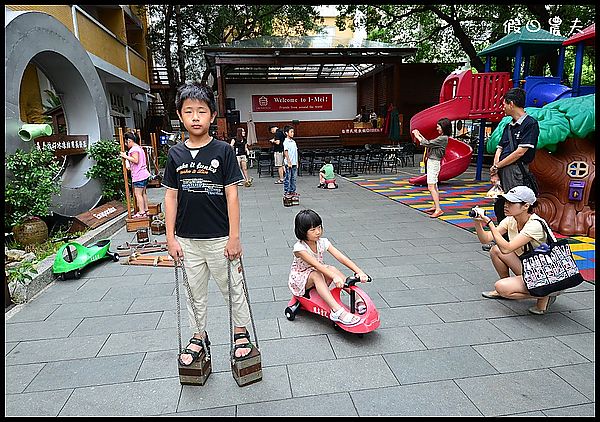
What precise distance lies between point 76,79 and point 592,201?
374 inches

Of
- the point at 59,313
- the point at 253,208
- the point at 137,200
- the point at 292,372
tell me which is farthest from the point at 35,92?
the point at 292,372

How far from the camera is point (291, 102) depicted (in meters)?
22.0

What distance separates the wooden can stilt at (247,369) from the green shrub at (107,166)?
6.62 meters

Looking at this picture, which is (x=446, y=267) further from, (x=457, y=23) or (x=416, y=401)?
(x=457, y=23)

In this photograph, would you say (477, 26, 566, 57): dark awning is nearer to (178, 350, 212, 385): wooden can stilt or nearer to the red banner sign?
(178, 350, 212, 385): wooden can stilt

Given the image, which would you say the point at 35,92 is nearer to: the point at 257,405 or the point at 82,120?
the point at 82,120

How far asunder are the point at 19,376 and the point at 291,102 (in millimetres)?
20483

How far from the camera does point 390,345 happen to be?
10.2 ft

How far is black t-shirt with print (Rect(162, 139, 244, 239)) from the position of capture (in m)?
2.55

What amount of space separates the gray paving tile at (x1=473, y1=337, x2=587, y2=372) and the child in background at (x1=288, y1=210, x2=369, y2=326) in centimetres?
98

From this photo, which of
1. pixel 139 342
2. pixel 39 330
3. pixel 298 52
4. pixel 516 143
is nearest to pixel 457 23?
pixel 298 52

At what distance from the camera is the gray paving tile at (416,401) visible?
7.75ft

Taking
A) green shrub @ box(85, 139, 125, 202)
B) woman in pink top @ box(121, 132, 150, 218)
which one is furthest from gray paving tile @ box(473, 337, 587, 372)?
green shrub @ box(85, 139, 125, 202)

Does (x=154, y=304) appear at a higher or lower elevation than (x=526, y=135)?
lower
